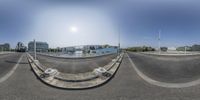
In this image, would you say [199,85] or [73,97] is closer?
[73,97]

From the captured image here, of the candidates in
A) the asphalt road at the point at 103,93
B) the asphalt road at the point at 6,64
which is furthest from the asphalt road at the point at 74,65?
the asphalt road at the point at 103,93

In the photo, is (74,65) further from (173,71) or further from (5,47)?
(5,47)

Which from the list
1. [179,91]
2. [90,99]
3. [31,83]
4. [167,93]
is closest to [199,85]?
[179,91]

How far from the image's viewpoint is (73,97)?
5.53m

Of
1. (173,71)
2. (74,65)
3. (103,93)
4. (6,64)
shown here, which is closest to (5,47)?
(6,64)

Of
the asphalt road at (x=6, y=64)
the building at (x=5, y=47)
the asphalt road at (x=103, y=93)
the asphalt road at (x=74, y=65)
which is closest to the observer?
the asphalt road at (x=103, y=93)

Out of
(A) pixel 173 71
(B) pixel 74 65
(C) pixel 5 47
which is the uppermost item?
(C) pixel 5 47

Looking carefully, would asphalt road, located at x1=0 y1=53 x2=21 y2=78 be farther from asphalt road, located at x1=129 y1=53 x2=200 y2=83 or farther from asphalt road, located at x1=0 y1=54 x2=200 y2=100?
asphalt road, located at x1=129 y1=53 x2=200 y2=83

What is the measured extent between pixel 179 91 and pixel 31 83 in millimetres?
5849

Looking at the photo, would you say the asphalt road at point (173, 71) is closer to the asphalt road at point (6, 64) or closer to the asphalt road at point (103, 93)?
the asphalt road at point (103, 93)

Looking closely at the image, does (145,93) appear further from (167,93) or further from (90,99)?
(90,99)

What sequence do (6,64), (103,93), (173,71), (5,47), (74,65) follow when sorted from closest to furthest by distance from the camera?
(103,93) < (173,71) < (74,65) < (6,64) < (5,47)

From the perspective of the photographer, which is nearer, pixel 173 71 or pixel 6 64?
pixel 173 71

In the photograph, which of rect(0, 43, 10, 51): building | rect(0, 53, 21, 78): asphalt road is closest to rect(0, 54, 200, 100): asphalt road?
rect(0, 53, 21, 78): asphalt road
